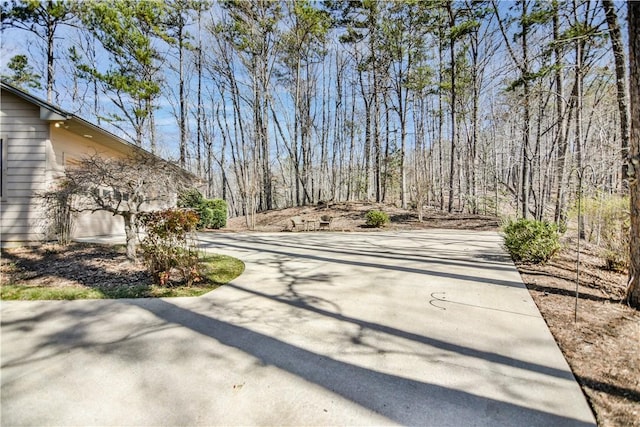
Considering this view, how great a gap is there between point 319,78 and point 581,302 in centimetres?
2097

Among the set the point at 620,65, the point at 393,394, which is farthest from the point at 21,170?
the point at 620,65

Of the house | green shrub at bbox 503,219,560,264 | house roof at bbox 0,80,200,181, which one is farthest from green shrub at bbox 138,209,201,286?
green shrub at bbox 503,219,560,264

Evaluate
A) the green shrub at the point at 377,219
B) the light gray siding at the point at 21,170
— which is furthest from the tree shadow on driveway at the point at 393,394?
the green shrub at the point at 377,219

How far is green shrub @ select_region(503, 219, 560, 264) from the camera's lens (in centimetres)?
530

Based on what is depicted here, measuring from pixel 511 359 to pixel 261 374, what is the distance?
1.93 metres

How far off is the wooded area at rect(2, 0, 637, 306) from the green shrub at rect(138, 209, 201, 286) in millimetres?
8595

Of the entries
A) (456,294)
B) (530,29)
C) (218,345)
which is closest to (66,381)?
(218,345)

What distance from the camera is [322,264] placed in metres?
5.47

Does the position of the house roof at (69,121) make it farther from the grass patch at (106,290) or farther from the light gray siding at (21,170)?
the grass patch at (106,290)

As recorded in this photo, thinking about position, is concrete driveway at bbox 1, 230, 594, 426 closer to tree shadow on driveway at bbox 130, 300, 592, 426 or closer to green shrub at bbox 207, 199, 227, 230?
tree shadow on driveway at bbox 130, 300, 592, 426

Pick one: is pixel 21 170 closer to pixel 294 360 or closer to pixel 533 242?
pixel 294 360

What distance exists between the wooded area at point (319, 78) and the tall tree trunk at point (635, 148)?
5.69 m

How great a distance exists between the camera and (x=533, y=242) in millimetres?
5348

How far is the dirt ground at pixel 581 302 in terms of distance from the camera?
1932mm
